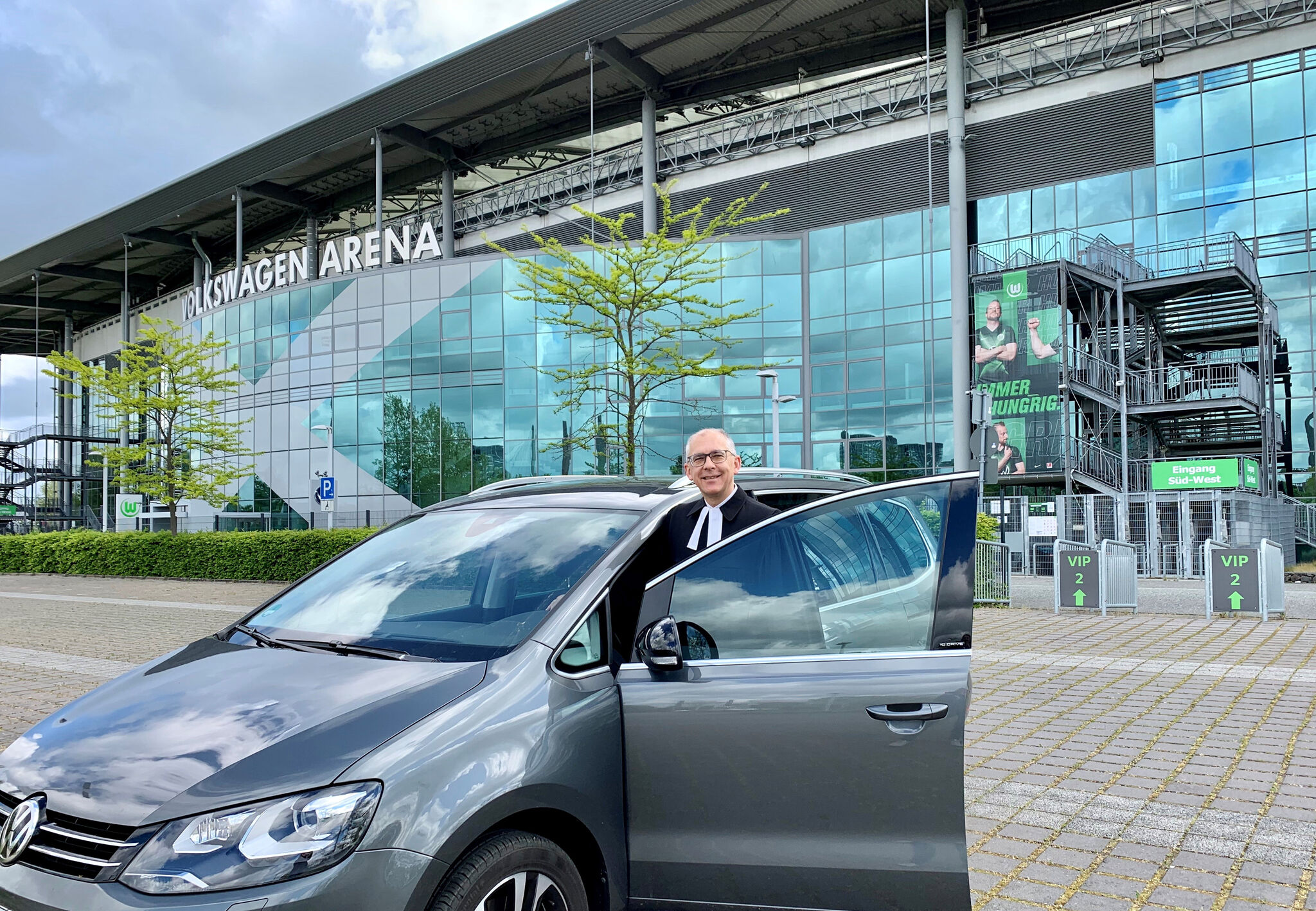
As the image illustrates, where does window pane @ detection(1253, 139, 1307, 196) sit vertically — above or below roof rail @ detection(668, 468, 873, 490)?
above

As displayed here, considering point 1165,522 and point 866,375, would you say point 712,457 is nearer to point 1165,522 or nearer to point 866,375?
point 1165,522

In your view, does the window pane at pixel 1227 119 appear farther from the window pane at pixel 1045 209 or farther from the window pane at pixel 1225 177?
the window pane at pixel 1045 209

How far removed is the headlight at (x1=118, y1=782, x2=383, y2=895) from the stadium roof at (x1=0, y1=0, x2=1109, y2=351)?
31.9m

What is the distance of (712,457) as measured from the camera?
3648 mm

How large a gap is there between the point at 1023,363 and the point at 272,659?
29.9 m

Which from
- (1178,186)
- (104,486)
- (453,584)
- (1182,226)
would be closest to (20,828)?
(453,584)

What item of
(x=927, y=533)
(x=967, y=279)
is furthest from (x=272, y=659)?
(x=967, y=279)

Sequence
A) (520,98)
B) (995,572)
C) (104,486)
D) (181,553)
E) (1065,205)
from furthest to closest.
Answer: (104,486)
(520,98)
(1065,205)
(181,553)
(995,572)

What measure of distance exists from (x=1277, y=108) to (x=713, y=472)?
3343cm

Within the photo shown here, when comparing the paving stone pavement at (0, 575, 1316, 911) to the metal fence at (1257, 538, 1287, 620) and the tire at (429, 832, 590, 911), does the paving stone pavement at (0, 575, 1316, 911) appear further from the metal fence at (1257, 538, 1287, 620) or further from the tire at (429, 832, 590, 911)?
the tire at (429, 832, 590, 911)

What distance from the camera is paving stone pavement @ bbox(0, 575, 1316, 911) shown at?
4281 millimetres

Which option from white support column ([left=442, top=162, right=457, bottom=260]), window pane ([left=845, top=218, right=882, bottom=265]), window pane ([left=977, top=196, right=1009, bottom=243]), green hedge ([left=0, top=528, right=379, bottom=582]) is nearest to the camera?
green hedge ([left=0, top=528, right=379, bottom=582])

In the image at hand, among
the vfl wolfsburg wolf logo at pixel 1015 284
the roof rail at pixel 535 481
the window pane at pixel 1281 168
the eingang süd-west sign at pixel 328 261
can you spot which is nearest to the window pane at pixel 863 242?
the vfl wolfsburg wolf logo at pixel 1015 284

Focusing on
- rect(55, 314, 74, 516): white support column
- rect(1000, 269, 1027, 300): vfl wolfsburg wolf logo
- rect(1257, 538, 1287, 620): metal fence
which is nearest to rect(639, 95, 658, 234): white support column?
rect(1000, 269, 1027, 300): vfl wolfsburg wolf logo
